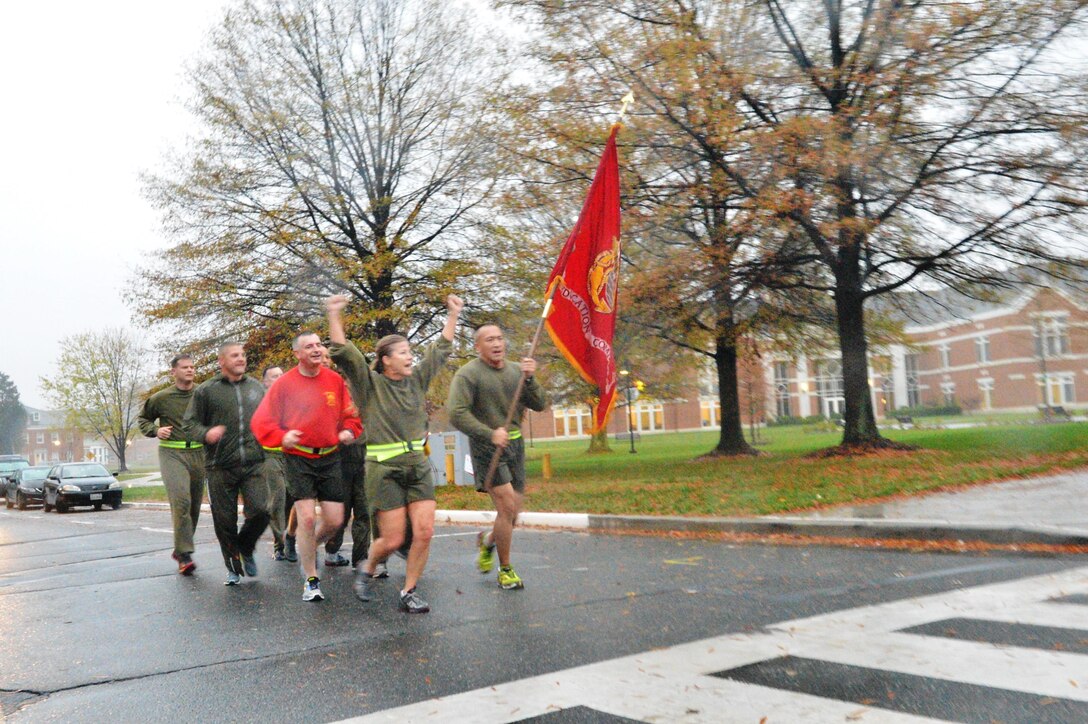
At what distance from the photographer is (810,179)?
17875 mm

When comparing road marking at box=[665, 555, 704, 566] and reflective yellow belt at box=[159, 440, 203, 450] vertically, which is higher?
reflective yellow belt at box=[159, 440, 203, 450]

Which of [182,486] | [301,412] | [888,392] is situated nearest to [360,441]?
[301,412]

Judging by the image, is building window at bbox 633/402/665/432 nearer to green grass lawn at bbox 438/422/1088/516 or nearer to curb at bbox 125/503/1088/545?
green grass lawn at bbox 438/422/1088/516

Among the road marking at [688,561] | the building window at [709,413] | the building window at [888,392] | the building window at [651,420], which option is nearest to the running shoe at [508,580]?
the road marking at [688,561]

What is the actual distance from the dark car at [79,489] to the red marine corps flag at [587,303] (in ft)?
78.0

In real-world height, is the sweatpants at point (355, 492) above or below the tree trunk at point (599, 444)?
above

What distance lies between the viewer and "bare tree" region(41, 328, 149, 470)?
202 feet

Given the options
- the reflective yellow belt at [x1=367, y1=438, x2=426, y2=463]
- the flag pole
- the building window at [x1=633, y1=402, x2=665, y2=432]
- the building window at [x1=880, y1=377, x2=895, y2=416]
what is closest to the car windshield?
the flag pole

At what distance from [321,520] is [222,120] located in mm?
18533

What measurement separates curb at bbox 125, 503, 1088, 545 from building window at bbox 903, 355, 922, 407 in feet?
289

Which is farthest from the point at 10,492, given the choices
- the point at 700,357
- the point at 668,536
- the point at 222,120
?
the point at 668,536

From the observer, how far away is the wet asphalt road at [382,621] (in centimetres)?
458

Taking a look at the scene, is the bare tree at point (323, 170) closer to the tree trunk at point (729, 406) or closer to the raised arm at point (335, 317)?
the tree trunk at point (729, 406)

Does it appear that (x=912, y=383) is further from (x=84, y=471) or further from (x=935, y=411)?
(x=84, y=471)
